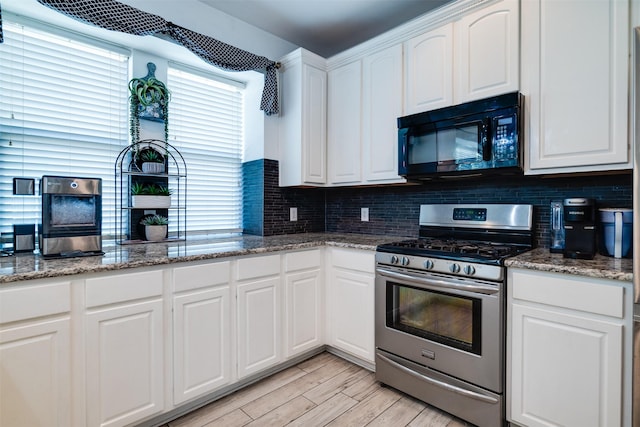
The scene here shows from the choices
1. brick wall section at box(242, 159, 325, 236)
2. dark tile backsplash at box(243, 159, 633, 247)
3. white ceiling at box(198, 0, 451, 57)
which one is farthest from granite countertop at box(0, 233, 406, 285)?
white ceiling at box(198, 0, 451, 57)

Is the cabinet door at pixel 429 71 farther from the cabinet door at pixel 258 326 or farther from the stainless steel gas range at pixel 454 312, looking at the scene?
the cabinet door at pixel 258 326

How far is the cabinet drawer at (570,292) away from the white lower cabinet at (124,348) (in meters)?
1.85

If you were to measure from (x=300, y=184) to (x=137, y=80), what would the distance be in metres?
1.40

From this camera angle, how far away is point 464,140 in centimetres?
204

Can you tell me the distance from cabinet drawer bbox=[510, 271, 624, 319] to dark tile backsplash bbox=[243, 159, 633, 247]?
0.61m

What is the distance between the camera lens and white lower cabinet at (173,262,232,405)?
177 cm

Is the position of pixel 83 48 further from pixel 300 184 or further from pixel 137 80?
pixel 300 184

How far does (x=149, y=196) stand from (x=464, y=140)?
6.99 feet

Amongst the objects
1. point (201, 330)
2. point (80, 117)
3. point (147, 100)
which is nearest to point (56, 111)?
point (80, 117)

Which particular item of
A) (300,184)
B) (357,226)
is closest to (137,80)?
(300,184)

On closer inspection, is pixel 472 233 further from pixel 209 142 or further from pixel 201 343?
pixel 209 142

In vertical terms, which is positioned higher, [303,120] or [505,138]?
[303,120]

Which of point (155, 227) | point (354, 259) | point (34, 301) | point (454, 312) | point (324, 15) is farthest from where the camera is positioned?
point (324, 15)

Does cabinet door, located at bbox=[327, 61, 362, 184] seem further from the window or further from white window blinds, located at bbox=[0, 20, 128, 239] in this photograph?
white window blinds, located at bbox=[0, 20, 128, 239]
